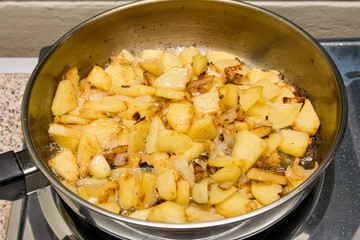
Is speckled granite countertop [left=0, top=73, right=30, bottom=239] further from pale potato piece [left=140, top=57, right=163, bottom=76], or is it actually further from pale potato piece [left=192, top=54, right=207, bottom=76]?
pale potato piece [left=192, top=54, right=207, bottom=76]

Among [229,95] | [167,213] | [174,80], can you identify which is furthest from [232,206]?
[174,80]

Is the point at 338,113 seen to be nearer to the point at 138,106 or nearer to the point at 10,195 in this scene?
the point at 138,106

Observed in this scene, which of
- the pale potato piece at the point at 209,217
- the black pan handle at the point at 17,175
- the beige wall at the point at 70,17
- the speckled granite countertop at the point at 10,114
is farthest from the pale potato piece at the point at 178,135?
the beige wall at the point at 70,17

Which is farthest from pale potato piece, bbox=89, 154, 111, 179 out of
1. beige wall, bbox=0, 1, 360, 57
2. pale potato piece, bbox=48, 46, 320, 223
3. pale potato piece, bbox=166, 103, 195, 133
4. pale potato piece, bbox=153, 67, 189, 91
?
beige wall, bbox=0, 1, 360, 57

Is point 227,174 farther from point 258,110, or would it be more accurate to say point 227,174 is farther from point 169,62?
point 169,62

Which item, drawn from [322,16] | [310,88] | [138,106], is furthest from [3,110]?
[322,16]
